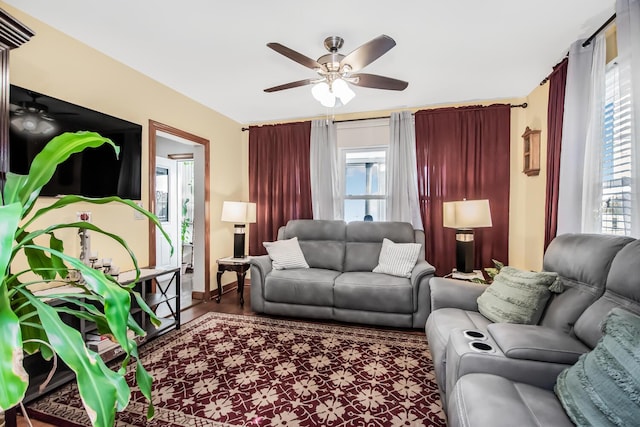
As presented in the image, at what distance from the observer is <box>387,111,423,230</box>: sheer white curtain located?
387 centimetres

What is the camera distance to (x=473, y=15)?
81.4 inches

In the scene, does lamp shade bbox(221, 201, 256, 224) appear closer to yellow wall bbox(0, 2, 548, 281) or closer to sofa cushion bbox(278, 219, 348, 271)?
yellow wall bbox(0, 2, 548, 281)

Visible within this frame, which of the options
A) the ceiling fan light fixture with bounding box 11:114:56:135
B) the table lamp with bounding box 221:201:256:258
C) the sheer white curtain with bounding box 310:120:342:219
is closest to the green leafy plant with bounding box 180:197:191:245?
the table lamp with bounding box 221:201:256:258

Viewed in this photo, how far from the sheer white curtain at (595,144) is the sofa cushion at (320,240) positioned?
2.28 meters

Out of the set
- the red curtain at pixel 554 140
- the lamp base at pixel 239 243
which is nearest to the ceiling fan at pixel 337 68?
the red curtain at pixel 554 140

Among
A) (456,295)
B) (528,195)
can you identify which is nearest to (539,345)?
(456,295)

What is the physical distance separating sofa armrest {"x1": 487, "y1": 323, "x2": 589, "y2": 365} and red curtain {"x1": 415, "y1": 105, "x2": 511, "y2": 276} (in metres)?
2.39

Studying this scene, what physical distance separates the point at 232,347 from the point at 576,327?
2304 millimetres

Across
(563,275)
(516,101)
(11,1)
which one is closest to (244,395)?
(563,275)

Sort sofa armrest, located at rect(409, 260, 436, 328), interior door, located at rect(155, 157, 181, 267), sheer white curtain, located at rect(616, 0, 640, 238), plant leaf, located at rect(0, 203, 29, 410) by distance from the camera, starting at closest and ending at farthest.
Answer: plant leaf, located at rect(0, 203, 29, 410) < sheer white curtain, located at rect(616, 0, 640, 238) < sofa armrest, located at rect(409, 260, 436, 328) < interior door, located at rect(155, 157, 181, 267)

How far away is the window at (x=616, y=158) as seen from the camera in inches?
79.0

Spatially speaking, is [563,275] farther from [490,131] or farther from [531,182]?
[490,131]

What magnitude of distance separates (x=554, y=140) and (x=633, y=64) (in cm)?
104

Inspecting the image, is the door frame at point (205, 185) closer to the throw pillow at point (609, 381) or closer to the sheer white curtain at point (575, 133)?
the throw pillow at point (609, 381)
